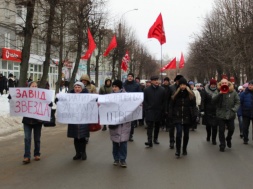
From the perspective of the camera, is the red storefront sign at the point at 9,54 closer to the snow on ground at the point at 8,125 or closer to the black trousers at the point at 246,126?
the snow on ground at the point at 8,125

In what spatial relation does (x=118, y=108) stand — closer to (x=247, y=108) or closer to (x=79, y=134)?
(x=79, y=134)

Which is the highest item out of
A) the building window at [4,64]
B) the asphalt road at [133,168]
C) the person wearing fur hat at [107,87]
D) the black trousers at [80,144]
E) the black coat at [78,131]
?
the building window at [4,64]

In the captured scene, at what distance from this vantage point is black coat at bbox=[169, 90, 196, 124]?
27.6 feet

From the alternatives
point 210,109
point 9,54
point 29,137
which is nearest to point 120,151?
point 29,137

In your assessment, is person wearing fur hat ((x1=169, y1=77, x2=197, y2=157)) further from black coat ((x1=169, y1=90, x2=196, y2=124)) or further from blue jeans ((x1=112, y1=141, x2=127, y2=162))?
blue jeans ((x1=112, y1=141, x2=127, y2=162))

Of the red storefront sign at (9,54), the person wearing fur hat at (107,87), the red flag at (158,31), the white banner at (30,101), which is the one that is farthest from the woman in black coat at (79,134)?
the red storefront sign at (9,54)

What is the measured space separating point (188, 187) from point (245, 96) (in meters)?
5.48

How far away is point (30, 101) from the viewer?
8.17 metres

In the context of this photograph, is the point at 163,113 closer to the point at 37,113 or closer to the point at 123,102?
the point at 123,102

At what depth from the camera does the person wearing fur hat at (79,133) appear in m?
7.86

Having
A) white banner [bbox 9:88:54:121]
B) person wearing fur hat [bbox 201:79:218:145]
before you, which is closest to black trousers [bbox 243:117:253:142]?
person wearing fur hat [bbox 201:79:218:145]

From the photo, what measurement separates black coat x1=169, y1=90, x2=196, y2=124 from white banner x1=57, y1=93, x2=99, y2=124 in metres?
1.84

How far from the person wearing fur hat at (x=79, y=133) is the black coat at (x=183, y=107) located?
6.69 feet

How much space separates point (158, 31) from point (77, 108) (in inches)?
513
